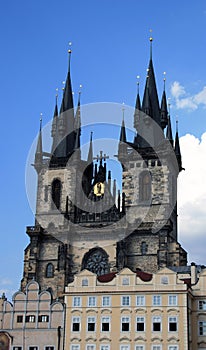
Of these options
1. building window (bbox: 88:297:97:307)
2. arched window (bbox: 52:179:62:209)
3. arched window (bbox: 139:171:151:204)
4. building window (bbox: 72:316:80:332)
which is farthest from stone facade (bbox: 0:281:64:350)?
arched window (bbox: 52:179:62:209)

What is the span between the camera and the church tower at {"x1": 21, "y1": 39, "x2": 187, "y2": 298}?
66125mm

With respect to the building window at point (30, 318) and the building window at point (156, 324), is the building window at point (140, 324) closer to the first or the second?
the building window at point (156, 324)

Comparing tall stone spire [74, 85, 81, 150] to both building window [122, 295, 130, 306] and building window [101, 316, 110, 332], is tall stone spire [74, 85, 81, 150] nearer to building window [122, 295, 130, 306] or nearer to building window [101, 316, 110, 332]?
building window [122, 295, 130, 306]

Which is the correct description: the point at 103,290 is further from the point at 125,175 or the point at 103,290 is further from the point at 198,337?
the point at 125,175

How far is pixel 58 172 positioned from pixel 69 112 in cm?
807

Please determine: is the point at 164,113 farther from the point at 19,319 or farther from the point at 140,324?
the point at 19,319

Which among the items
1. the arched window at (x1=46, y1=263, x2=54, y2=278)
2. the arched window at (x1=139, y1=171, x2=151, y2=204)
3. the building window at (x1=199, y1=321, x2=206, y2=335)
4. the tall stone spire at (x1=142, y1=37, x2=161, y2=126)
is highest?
the tall stone spire at (x1=142, y1=37, x2=161, y2=126)

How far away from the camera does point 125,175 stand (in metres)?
70.4

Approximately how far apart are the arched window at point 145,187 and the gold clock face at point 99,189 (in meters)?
4.75

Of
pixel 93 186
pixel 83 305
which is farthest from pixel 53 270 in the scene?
pixel 83 305

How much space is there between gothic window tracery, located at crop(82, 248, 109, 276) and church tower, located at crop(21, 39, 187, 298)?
0.17ft

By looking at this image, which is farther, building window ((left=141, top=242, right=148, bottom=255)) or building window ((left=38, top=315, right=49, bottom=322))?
building window ((left=141, top=242, right=148, bottom=255))

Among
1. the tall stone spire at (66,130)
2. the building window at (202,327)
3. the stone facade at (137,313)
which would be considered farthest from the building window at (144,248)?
the building window at (202,327)

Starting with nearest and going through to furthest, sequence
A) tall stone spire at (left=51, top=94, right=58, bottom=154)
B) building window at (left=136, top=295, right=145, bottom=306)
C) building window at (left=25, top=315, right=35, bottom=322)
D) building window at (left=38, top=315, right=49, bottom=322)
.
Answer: building window at (left=136, top=295, right=145, bottom=306)
building window at (left=38, top=315, right=49, bottom=322)
building window at (left=25, top=315, right=35, bottom=322)
tall stone spire at (left=51, top=94, right=58, bottom=154)
